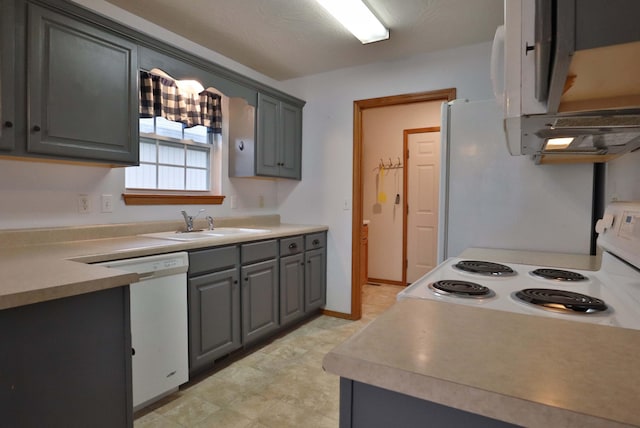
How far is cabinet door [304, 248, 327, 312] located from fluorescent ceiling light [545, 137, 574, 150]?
2194 millimetres

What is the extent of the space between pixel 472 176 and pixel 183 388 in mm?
2143

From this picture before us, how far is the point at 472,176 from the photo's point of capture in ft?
6.93

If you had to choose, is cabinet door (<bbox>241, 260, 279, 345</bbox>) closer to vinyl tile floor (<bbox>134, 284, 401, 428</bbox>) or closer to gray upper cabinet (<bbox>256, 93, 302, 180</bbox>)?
vinyl tile floor (<bbox>134, 284, 401, 428</bbox>)

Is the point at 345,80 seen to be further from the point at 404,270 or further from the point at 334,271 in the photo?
the point at 404,270

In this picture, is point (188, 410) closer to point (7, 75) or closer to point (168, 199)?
point (168, 199)

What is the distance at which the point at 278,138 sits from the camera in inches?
129

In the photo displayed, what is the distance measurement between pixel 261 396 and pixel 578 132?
198 cm

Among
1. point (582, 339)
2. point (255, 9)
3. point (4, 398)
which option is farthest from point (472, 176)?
point (4, 398)

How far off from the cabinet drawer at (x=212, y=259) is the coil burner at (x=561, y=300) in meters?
1.68

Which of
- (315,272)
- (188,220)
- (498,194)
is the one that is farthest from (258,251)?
(498,194)

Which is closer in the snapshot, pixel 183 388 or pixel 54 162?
pixel 54 162

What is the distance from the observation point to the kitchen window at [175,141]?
97.0 inches

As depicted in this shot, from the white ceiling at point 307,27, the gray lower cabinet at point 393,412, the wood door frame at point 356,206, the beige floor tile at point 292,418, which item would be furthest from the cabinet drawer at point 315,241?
the gray lower cabinet at point 393,412

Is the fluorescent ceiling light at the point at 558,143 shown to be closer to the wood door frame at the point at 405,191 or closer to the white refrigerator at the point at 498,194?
the white refrigerator at the point at 498,194
